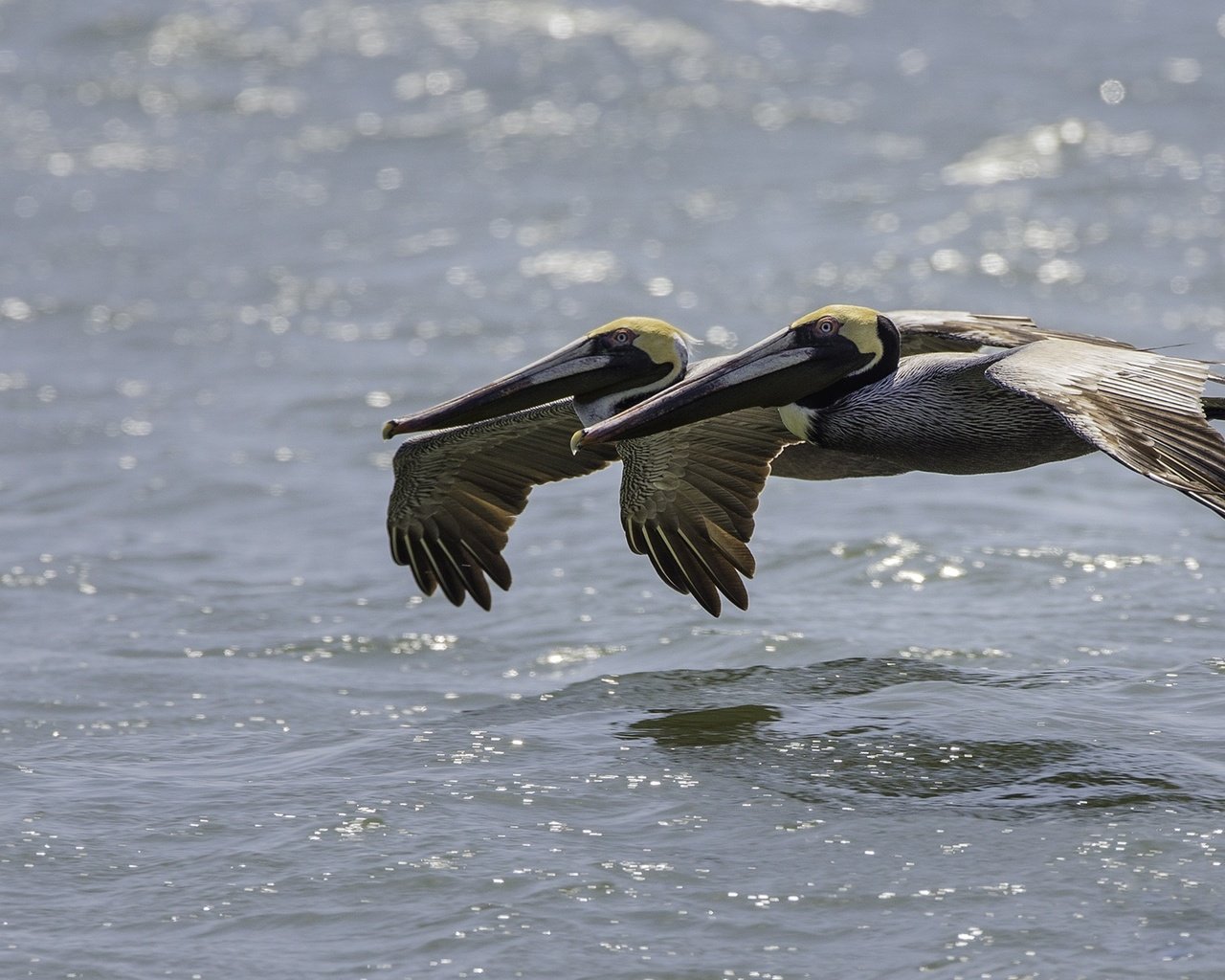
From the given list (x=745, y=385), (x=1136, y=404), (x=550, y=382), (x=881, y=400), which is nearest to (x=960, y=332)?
(x=881, y=400)

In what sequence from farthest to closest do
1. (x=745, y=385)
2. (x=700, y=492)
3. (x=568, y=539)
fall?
(x=568, y=539)
(x=700, y=492)
(x=745, y=385)

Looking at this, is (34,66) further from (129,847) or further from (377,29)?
(129,847)

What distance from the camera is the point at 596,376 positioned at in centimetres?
687

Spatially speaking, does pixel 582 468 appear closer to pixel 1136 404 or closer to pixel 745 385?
pixel 745 385

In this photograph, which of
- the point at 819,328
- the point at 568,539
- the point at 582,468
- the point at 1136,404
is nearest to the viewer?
the point at 1136,404

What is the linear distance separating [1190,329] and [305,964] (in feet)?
29.2

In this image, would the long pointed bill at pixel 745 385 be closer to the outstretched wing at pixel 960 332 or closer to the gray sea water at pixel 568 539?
the outstretched wing at pixel 960 332

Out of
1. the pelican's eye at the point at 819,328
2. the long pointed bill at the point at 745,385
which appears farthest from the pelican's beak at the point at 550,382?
the pelican's eye at the point at 819,328

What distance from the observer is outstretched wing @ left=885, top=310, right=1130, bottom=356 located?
6398 mm

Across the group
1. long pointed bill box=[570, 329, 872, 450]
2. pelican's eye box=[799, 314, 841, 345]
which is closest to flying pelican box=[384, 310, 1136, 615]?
long pointed bill box=[570, 329, 872, 450]

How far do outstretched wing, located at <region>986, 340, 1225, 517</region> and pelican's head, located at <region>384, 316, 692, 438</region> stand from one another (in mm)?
1732

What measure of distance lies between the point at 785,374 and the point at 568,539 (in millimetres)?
2552

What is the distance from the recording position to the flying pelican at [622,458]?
6.68m

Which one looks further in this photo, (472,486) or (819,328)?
(472,486)
